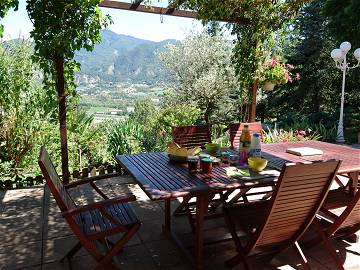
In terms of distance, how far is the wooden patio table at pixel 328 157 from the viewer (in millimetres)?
2787

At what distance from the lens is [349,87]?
43.8 feet

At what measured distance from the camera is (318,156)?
3.12m

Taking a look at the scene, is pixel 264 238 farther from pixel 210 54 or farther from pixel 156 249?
pixel 210 54

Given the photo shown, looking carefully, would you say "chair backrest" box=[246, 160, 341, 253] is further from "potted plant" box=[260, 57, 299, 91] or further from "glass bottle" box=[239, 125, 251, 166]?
"potted plant" box=[260, 57, 299, 91]

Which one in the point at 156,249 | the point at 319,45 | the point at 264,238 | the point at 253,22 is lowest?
the point at 156,249

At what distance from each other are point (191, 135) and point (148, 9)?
7.40 ft

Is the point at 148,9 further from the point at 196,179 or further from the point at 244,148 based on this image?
the point at 196,179

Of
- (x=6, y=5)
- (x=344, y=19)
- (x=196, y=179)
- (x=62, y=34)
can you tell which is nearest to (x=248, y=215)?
(x=196, y=179)

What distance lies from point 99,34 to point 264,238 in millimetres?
3198

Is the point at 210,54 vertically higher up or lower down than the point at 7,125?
higher up

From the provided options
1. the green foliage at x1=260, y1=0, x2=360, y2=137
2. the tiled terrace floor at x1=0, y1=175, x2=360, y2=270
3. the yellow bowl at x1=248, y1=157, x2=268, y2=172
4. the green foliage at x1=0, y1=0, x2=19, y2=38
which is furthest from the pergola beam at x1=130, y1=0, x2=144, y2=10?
the green foliage at x1=260, y1=0, x2=360, y2=137

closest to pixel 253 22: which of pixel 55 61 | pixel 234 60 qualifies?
pixel 234 60

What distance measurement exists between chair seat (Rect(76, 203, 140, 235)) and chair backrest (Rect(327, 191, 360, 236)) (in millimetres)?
1531

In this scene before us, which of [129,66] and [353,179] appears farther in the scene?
[129,66]
